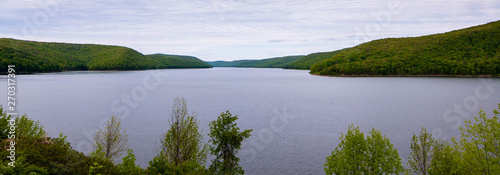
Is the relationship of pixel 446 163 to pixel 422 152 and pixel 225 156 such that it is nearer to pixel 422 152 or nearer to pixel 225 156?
pixel 422 152

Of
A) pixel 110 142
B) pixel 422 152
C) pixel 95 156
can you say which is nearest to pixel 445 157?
pixel 422 152

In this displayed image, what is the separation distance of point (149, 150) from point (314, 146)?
17.3 meters

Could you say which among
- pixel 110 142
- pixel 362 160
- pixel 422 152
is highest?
pixel 422 152

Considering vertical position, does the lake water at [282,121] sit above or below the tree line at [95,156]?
below

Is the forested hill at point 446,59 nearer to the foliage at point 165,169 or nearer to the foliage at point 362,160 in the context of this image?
the foliage at point 362,160

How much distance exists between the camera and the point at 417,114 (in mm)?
49062

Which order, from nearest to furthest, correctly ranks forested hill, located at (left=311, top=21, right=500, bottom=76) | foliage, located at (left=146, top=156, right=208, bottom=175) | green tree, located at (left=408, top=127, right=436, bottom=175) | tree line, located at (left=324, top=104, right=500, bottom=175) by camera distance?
1. foliage, located at (left=146, top=156, right=208, bottom=175)
2. tree line, located at (left=324, top=104, right=500, bottom=175)
3. green tree, located at (left=408, top=127, right=436, bottom=175)
4. forested hill, located at (left=311, top=21, right=500, bottom=76)

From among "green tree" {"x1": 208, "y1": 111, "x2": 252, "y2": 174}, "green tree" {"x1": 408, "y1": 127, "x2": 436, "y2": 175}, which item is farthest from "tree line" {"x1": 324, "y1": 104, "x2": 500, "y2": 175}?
"green tree" {"x1": 208, "y1": 111, "x2": 252, "y2": 174}

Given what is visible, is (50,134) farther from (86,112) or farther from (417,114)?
(417,114)

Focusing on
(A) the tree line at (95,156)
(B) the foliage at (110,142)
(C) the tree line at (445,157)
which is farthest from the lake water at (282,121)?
(C) the tree line at (445,157)

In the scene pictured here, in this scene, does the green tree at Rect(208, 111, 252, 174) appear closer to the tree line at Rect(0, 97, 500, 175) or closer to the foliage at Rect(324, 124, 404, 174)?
the tree line at Rect(0, 97, 500, 175)

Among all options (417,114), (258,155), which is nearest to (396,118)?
(417,114)

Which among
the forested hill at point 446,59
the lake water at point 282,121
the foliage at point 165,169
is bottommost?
the lake water at point 282,121

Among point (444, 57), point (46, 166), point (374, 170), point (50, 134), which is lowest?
point (50, 134)
